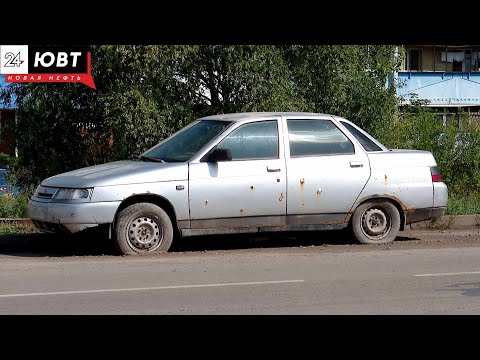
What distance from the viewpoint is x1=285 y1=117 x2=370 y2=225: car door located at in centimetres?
1099

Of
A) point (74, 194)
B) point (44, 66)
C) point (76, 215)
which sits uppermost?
point (44, 66)

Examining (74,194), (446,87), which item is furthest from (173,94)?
(446,87)

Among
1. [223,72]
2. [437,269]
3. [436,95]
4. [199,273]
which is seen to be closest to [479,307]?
[437,269]

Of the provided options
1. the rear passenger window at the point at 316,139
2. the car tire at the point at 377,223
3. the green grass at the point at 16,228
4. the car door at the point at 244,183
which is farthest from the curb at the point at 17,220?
the car tire at the point at 377,223

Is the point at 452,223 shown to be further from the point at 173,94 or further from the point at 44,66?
the point at 44,66

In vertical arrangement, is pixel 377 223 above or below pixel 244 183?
below

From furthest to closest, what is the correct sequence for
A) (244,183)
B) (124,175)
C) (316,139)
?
1. (316,139)
2. (244,183)
3. (124,175)

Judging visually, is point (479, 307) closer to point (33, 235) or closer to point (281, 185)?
point (281, 185)

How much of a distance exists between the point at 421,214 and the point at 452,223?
205cm

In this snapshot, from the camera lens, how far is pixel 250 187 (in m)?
10.7

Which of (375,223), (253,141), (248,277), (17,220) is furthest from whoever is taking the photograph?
(17,220)

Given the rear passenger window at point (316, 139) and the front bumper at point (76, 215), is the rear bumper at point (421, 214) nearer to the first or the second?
the rear passenger window at point (316, 139)

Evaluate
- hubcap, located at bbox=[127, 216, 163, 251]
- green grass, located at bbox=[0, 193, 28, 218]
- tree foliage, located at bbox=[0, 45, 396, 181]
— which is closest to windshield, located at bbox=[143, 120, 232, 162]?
hubcap, located at bbox=[127, 216, 163, 251]

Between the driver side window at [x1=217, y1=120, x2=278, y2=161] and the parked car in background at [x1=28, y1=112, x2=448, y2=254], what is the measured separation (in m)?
0.01
